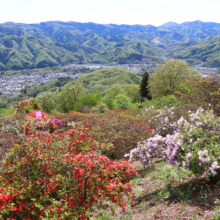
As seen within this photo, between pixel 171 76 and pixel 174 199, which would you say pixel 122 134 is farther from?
pixel 171 76

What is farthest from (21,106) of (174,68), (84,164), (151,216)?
(174,68)

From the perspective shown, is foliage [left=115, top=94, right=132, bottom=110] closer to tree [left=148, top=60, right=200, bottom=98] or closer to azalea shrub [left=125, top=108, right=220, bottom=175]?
tree [left=148, top=60, right=200, bottom=98]

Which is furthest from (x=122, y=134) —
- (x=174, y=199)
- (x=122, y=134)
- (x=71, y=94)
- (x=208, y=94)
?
(x=71, y=94)

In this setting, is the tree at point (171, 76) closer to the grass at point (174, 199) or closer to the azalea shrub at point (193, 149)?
the azalea shrub at point (193, 149)

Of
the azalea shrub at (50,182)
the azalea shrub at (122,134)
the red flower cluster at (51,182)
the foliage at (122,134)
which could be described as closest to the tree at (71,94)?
the foliage at (122,134)

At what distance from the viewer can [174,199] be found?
5887 mm

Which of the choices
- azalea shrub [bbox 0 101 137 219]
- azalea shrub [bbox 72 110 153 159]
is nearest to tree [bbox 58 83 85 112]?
azalea shrub [bbox 72 110 153 159]

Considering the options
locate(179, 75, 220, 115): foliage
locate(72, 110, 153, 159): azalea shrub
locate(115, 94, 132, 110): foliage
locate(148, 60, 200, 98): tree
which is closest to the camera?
locate(72, 110, 153, 159): azalea shrub

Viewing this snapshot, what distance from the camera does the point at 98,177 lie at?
17.4 ft

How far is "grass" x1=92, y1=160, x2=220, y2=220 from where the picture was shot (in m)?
4.97

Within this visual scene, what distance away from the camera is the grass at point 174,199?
196 inches

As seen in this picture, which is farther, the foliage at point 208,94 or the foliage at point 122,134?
the foliage at point 208,94

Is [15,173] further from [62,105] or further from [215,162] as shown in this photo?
[62,105]

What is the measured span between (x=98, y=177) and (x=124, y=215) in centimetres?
221
